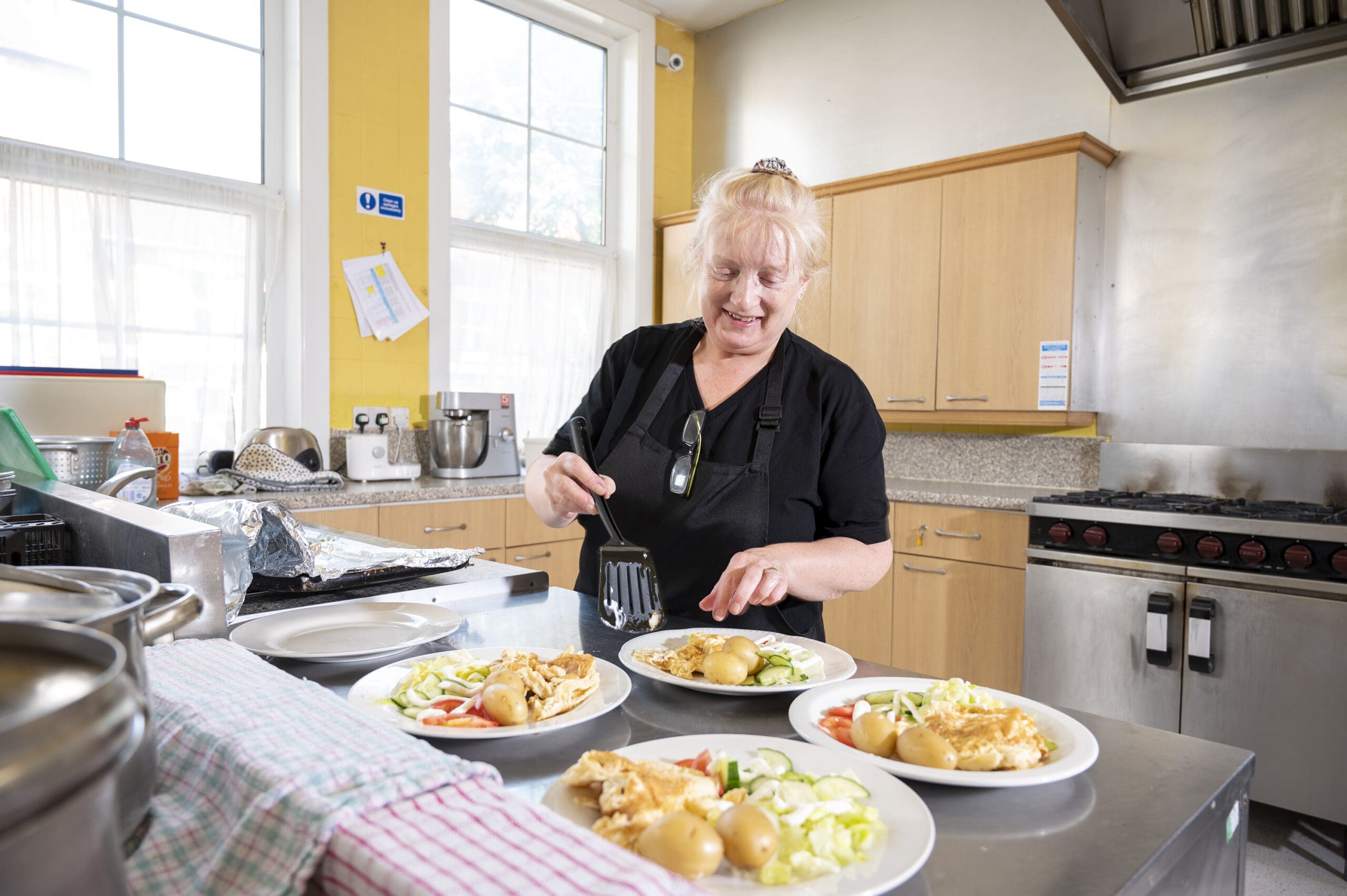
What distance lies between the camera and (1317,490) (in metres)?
2.93

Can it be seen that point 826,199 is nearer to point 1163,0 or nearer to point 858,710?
point 1163,0

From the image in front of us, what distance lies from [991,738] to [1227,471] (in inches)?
116

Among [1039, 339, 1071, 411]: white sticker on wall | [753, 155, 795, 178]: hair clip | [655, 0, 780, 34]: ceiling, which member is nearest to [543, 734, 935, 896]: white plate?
[753, 155, 795, 178]: hair clip

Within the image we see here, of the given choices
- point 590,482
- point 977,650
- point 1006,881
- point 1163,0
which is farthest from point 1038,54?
point 1006,881

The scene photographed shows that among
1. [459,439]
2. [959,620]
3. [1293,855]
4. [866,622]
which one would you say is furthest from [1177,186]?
[459,439]

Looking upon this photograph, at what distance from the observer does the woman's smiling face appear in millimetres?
1500

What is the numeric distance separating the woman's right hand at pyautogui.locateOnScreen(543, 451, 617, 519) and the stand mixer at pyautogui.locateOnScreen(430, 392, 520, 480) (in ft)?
7.54

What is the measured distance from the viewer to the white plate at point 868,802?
0.52 meters

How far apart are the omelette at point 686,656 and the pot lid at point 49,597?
0.58m

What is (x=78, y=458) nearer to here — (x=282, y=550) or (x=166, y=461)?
(x=282, y=550)

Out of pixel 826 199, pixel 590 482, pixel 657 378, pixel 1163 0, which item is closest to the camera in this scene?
pixel 590 482

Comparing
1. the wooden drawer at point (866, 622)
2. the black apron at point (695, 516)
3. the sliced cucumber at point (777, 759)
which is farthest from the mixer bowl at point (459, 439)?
the sliced cucumber at point (777, 759)

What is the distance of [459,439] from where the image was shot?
3.65 metres

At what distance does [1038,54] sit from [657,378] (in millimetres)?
2883
